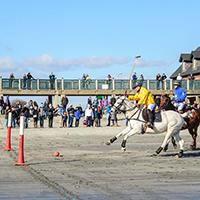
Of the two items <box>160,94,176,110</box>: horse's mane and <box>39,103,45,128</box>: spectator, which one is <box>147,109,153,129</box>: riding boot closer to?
<box>160,94,176,110</box>: horse's mane

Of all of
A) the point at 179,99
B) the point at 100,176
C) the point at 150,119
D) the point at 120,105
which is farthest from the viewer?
the point at 179,99

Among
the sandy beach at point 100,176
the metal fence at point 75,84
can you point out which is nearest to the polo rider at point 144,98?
the sandy beach at point 100,176

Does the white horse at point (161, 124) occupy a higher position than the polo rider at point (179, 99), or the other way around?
the polo rider at point (179, 99)

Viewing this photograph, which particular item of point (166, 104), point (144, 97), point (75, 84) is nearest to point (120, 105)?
point (144, 97)

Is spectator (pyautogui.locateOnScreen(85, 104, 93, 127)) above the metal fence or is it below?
below

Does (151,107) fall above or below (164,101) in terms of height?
below

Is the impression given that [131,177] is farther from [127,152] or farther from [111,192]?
[127,152]

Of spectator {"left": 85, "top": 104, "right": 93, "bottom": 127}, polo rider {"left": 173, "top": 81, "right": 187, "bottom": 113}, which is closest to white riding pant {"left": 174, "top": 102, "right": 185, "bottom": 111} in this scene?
polo rider {"left": 173, "top": 81, "right": 187, "bottom": 113}

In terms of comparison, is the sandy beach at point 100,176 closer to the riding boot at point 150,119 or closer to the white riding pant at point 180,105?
the riding boot at point 150,119

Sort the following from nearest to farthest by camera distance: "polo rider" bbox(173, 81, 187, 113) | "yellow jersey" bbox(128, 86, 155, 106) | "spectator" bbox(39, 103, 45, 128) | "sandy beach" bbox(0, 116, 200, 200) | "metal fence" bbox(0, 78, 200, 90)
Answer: "sandy beach" bbox(0, 116, 200, 200), "yellow jersey" bbox(128, 86, 155, 106), "polo rider" bbox(173, 81, 187, 113), "spectator" bbox(39, 103, 45, 128), "metal fence" bbox(0, 78, 200, 90)

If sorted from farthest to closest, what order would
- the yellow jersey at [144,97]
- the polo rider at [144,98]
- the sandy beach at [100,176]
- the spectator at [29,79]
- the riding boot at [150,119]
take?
the spectator at [29,79] < the yellow jersey at [144,97] < the polo rider at [144,98] < the riding boot at [150,119] < the sandy beach at [100,176]

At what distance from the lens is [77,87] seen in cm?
6781

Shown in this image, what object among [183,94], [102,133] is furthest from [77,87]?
[183,94]

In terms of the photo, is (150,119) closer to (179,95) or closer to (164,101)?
(164,101)
